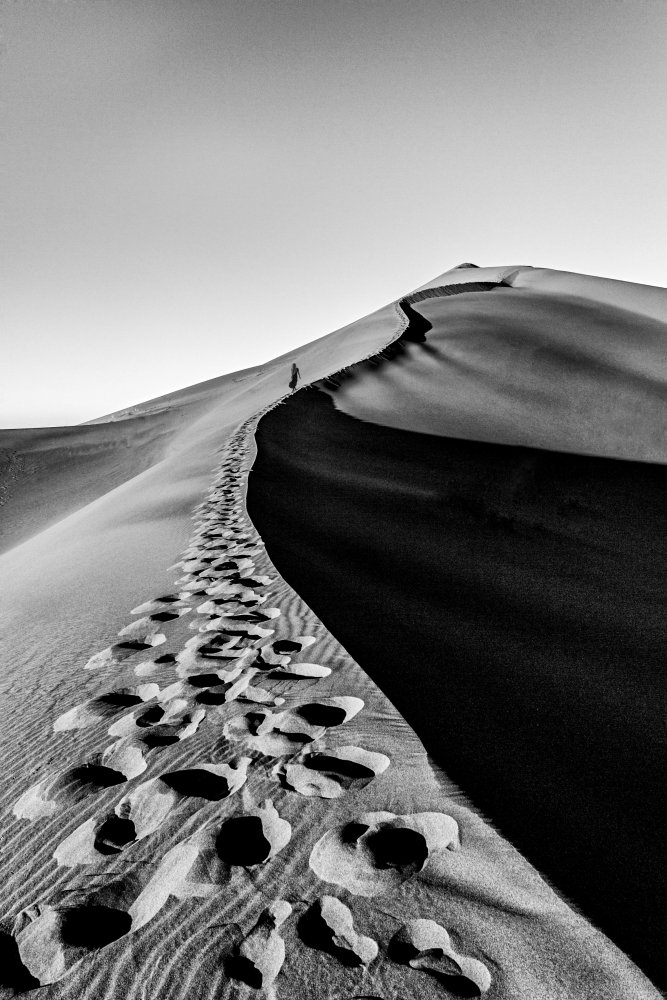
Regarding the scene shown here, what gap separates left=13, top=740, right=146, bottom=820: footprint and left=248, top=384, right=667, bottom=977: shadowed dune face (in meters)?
0.59

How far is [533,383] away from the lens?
8070mm

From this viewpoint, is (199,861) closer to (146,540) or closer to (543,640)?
(543,640)

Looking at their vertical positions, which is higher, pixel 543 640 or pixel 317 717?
pixel 317 717

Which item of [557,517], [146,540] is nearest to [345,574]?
[146,540]

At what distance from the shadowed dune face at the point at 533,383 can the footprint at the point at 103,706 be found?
15.7 feet

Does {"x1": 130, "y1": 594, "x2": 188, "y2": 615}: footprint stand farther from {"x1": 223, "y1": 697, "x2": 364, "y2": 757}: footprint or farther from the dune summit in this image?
{"x1": 223, "y1": 697, "x2": 364, "y2": 757}: footprint

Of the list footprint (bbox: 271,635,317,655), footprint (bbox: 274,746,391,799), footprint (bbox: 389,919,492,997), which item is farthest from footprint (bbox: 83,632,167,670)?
footprint (bbox: 389,919,492,997)

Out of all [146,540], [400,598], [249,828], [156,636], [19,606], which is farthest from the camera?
[146,540]

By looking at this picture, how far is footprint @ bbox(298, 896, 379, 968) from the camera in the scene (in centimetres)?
80

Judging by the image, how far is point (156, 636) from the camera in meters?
1.92

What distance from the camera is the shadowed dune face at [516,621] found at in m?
1.14

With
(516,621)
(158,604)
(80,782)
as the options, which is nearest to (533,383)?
(516,621)

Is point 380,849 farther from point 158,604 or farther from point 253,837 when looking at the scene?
point 158,604

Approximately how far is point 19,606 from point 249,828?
2.12 m
